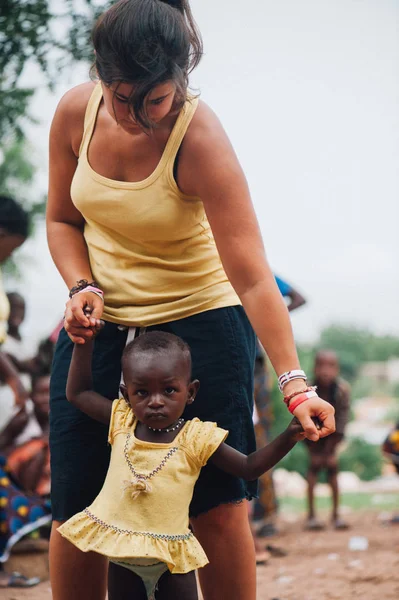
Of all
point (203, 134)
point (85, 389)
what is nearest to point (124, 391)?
point (85, 389)

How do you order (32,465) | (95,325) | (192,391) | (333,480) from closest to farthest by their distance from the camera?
(95,325)
(192,391)
(32,465)
(333,480)

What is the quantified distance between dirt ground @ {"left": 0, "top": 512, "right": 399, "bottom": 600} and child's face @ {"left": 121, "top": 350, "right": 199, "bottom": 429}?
7.23ft

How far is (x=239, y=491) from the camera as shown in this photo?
8.77 ft

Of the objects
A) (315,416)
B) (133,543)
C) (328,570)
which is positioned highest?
(315,416)

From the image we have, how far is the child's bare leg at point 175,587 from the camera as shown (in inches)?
102

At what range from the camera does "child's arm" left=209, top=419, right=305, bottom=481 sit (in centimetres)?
236

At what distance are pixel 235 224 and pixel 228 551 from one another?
98 centimetres

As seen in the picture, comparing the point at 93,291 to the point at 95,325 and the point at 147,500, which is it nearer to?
the point at 95,325

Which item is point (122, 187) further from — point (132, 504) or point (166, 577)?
point (166, 577)

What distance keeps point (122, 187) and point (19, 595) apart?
2668 millimetres

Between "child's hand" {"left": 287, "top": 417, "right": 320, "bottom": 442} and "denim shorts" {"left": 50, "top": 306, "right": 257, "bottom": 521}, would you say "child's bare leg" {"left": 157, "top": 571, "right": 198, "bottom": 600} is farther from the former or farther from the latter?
"child's hand" {"left": 287, "top": 417, "right": 320, "bottom": 442}

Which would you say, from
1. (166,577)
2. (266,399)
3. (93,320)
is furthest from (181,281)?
(266,399)

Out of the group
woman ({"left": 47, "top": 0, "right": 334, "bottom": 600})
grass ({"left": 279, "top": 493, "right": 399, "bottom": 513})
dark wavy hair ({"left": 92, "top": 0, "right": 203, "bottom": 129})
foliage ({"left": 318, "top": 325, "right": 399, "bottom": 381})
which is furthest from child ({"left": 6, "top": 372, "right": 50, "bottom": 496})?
foliage ({"left": 318, "top": 325, "right": 399, "bottom": 381})

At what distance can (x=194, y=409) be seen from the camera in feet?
8.70
